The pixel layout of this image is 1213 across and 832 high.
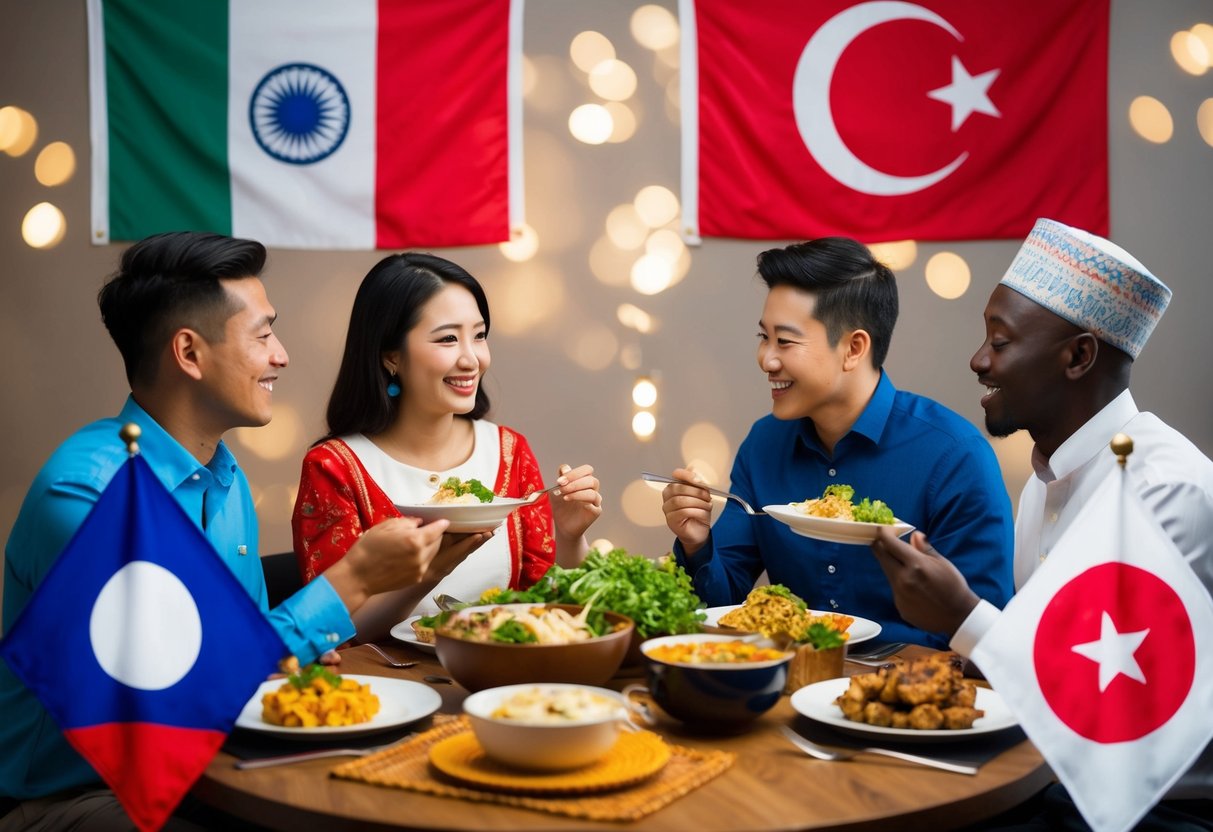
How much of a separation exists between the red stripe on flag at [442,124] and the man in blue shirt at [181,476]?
1675 millimetres

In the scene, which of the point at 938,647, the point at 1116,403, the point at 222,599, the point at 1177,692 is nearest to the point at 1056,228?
the point at 1116,403

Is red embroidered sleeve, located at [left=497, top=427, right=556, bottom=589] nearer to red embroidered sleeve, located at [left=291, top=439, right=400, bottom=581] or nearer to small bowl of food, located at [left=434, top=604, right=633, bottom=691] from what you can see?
red embroidered sleeve, located at [left=291, top=439, right=400, bottom=581]

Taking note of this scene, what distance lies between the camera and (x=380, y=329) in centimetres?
279

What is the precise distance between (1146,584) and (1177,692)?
0.52 ft

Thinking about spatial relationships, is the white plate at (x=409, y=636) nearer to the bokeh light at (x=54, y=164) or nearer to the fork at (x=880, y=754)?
the fork at (x=880, y=754)

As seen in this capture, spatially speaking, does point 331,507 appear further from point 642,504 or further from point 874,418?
point 642,504

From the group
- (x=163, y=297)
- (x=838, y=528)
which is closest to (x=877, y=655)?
(x=838, y=528)

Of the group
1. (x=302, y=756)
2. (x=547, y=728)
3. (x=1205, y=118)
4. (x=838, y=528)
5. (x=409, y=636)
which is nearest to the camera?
(x=547, y=728)

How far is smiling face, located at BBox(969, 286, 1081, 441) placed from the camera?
7.47 feet

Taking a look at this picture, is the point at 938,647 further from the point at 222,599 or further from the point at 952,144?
the point at 952,144

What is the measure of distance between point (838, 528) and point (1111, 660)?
475mm

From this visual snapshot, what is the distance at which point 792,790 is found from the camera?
141 centimetres

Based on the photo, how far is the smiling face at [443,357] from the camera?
2740mm

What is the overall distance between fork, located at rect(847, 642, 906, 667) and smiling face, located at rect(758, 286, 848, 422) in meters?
0.73
